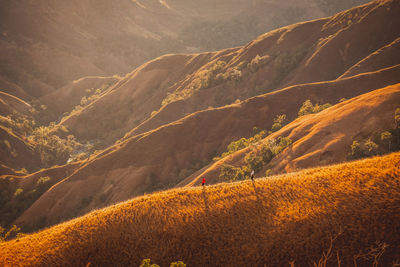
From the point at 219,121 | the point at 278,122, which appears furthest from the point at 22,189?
the point at 278,122

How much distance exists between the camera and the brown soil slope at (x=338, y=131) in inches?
1132

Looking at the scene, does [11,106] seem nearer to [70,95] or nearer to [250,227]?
[70,95]

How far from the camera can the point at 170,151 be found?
2303 inches

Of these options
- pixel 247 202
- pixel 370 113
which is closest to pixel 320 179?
pixel 247 202

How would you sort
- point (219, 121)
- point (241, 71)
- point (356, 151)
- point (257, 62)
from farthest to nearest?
1. point (241, 71)
2. point (257, 62)
3. point (219, 121)
4. point (356, 151)

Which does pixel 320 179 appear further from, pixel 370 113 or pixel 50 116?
pixel 50 116

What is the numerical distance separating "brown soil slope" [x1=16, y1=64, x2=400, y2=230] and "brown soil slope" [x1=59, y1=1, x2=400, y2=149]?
62.2ft

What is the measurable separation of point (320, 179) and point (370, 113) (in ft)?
79.7

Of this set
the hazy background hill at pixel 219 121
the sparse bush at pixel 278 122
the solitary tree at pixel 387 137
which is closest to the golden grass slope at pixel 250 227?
the solitary tree at pixel 387 137

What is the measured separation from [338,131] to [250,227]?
26.6m

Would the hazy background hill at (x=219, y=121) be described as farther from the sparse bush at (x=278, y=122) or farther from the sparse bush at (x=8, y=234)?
the sparse bush at (x=8, y=234)

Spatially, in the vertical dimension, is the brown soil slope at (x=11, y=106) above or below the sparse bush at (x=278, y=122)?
above

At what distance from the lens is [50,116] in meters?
137

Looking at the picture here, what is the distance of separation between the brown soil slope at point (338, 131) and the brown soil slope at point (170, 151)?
23.3 meters
